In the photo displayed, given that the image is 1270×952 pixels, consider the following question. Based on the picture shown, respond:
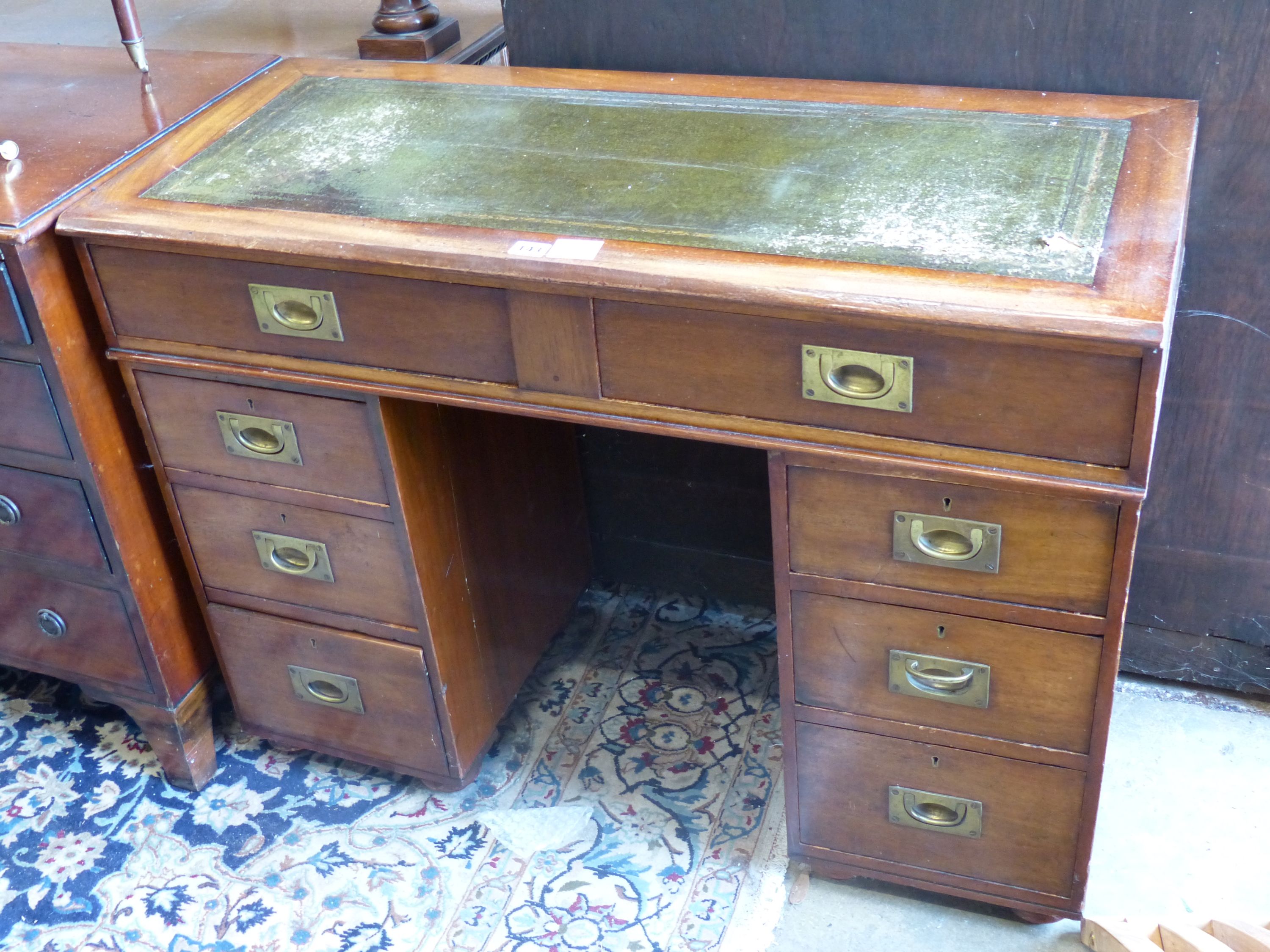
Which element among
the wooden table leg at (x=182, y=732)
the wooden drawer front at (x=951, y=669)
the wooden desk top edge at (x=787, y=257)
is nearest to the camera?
the wooden desk top edge at (x=787, y=257)

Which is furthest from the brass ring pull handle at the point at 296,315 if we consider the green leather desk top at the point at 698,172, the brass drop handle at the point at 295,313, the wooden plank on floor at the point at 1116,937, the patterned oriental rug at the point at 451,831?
the wooden plank on floor at the point at 1116,937

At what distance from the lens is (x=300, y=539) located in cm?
166

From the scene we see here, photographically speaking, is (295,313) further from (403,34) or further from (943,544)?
(943,544)

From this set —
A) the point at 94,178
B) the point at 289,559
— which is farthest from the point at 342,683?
the point at 94,178

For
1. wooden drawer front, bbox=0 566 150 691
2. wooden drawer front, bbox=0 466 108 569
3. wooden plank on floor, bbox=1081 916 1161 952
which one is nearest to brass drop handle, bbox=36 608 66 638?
wooden drawer front, bbox=0 566 150 691

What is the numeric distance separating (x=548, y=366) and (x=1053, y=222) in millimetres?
518

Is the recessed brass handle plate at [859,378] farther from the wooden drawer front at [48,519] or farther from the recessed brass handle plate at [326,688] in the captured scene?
the wooden drawer front at [48,519]

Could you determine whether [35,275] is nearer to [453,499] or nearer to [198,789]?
[453,499]

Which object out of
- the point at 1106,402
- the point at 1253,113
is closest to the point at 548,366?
the point at 1106,402

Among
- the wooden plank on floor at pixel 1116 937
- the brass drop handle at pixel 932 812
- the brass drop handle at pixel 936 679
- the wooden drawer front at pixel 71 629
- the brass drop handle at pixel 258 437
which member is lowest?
the wooden plank on floor at pixel 1116 937

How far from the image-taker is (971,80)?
158cm

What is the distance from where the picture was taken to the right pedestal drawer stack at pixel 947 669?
129 centimetres

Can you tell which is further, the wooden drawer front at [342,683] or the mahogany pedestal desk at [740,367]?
the wooden drawer front at [342,683]

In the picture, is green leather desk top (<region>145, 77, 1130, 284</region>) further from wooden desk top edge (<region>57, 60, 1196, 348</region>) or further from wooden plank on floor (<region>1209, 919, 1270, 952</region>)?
wooden plank on floor (<region>1209, 919, 1270, 952</region>)
